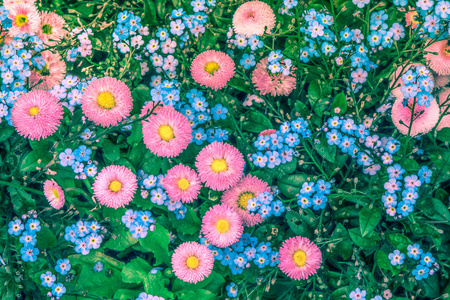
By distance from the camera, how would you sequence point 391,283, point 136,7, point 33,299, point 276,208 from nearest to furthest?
point 276,208, point 391,283, point 33,299, point 136,7

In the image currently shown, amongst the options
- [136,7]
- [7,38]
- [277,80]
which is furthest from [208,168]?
[7,38]

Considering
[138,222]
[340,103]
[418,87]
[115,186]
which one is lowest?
[138,222]

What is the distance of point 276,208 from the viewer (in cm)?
166

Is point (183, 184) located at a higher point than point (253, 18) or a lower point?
lower

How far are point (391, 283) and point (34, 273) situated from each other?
62.2 inches

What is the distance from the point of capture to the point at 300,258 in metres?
1.64

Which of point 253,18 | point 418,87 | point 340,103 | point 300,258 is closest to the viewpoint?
point 418,87

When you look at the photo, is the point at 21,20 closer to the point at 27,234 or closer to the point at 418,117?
the point at 27,234

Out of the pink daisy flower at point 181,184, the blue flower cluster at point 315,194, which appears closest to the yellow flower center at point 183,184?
the pink daisy flower at point 181,184

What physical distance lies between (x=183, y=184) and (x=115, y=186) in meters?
0.28

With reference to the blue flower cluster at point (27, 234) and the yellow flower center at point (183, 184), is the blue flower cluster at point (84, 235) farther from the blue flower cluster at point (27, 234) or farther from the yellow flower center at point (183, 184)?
the yellow flower center at point (183, 184)

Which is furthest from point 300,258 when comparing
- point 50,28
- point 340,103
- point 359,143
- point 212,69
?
point 50,28

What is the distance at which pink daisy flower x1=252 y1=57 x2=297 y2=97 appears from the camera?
1.82 m

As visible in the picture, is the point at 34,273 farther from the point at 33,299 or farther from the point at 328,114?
the point at 328,114
